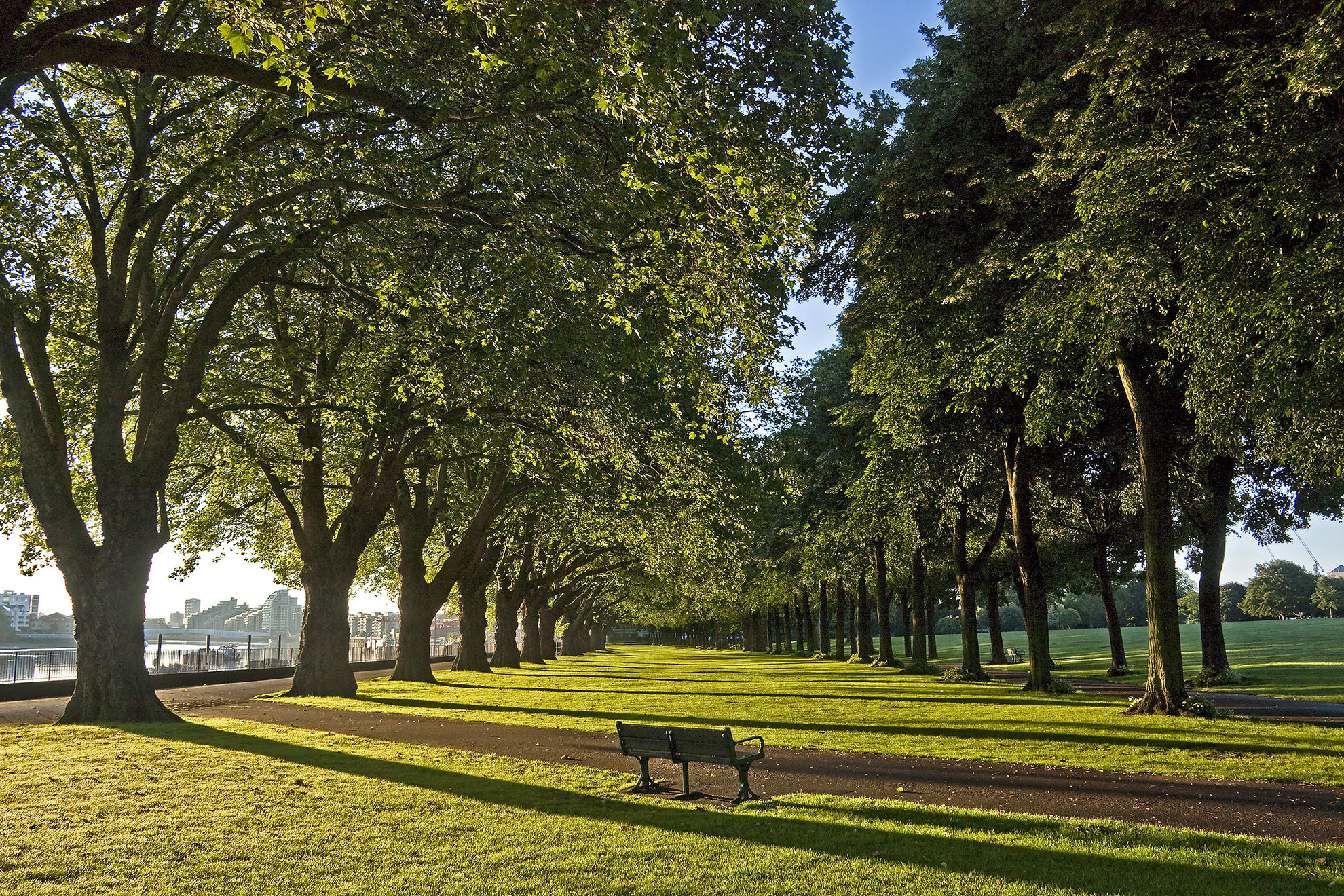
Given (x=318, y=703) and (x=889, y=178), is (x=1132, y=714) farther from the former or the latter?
Result: (x=318, y=703)

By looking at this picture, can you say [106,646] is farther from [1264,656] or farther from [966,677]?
[1264,656]

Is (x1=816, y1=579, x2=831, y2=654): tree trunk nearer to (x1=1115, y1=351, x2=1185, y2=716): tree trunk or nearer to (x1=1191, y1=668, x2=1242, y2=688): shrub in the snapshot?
(x1=1191, y1=668, x2=1242, y2=688): shrub

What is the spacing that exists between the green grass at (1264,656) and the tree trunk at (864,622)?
8689mm

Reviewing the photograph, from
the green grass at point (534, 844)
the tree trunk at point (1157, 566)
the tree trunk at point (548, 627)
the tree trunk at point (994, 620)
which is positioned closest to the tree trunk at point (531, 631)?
the tree trunk at point (548, 627)

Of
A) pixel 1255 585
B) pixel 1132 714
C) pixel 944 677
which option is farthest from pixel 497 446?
pixel 1255 585

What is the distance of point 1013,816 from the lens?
8.41 m

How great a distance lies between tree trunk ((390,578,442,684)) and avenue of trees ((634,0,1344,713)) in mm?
12230

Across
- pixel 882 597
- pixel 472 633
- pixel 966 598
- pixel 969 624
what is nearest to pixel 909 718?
pixel 966 598

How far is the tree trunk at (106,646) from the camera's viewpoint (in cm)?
1480

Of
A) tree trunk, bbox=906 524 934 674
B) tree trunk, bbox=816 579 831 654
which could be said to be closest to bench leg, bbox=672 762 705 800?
tree trunk, bbox=906 524 934 674

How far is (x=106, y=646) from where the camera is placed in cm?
1485

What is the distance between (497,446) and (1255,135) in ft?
45.7

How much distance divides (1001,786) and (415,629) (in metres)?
22.4

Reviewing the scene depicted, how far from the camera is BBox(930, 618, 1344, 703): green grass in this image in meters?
25.7
